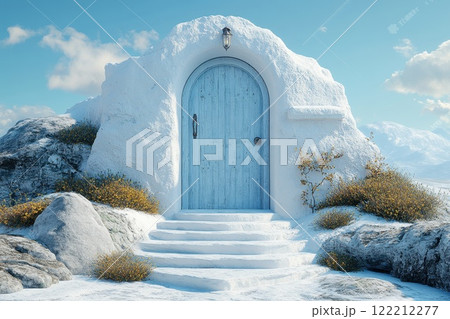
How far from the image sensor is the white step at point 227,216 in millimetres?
6773

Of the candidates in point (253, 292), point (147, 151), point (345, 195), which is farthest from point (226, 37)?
point (253, 292)

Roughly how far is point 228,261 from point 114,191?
7.92 ft

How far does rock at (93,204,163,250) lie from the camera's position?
19.7 feet

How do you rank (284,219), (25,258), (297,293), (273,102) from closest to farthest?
(297,293) < (25,258) < (284,219) < (273,102)

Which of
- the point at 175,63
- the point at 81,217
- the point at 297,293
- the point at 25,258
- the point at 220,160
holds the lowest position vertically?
the point at 297,293

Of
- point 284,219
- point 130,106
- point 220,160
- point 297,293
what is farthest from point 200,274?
point 130,106

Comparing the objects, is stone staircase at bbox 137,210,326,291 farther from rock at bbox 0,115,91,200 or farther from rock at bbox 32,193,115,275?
rock at bbox 0,115,91,200

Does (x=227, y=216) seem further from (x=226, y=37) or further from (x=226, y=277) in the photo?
(x=226, y=37)

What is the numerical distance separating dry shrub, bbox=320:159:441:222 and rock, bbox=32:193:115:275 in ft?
13.3

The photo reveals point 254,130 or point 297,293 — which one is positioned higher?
point 254,130

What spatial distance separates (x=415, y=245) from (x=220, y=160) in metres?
3.93

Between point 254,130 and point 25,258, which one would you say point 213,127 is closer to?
point 254,130

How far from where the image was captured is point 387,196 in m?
6.73

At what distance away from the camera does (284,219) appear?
7.24m
